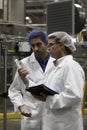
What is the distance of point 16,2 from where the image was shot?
1006 cm

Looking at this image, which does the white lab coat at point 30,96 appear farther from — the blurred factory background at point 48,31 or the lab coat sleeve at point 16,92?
the blurred factory background at point 48,31

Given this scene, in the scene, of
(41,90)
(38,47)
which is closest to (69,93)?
(41,90)

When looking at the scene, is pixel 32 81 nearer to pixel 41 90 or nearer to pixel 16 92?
pixel 16 92

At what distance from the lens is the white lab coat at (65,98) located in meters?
2.51

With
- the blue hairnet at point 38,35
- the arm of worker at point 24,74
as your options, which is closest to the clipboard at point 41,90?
the arm of worker at point 24,74

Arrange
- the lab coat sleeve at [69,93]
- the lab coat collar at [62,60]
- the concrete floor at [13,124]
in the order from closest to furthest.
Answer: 1. the lab coat sleeve at [69,93]
2. the lab coat collar at [62,60]
3. the concrete floor at [13,124]

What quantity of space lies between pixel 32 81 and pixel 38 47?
0.31 metres

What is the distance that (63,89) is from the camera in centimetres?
261

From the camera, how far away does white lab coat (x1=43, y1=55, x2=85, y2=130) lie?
2.51m

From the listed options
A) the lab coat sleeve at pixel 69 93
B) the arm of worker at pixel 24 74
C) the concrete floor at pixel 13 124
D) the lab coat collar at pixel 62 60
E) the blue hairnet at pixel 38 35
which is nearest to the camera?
the lab coat sleeve at pixel 69 93

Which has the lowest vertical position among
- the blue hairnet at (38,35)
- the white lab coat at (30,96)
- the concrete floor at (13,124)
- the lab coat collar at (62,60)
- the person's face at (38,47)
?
the concrete floor at (13,124)

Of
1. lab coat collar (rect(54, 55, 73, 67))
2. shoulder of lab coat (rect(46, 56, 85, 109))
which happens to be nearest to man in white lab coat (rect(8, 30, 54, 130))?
lab coat collar (rect(54, 55, 73, 67))

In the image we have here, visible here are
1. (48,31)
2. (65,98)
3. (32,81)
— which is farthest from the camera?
(48,31)

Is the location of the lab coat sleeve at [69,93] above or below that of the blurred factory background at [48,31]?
below
